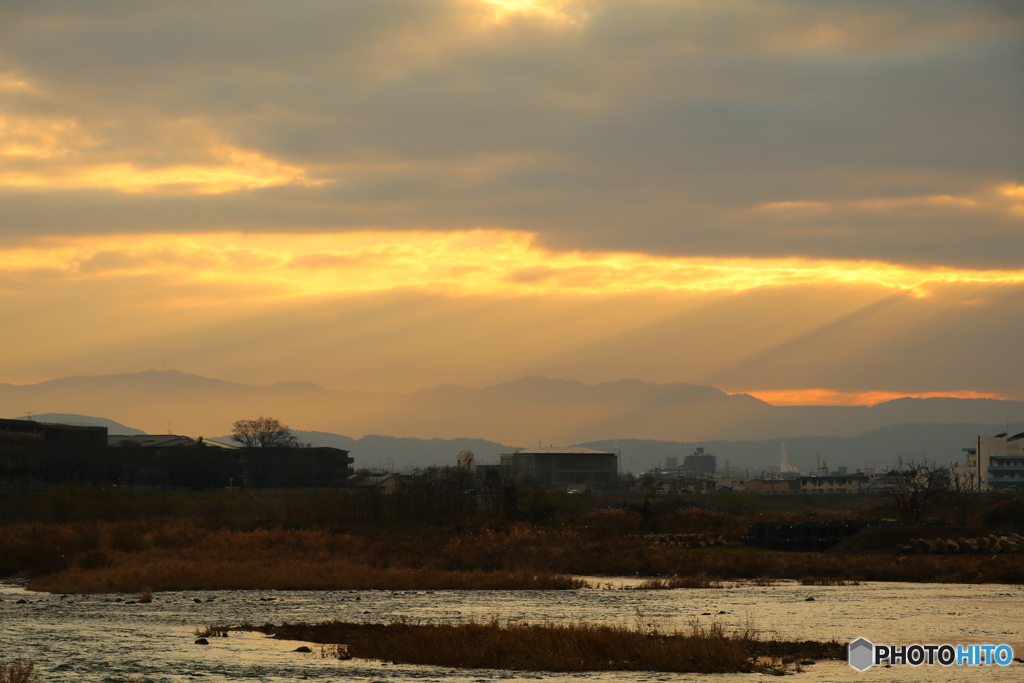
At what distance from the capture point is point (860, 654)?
24344mm

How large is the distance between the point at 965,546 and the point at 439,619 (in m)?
33.6

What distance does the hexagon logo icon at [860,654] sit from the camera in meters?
23.0

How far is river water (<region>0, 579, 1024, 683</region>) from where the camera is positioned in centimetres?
2252

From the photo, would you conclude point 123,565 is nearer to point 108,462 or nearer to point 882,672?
point 882,672

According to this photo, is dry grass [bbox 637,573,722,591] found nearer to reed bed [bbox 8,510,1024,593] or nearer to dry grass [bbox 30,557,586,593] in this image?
reed bed [bbox 8,510,1024,593]

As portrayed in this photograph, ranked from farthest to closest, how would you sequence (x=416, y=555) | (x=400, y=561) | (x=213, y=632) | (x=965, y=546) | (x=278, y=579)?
(x=416, y=555) → (x=400, y=561) → (x=965, y=546) → (x=278, y=579) → (x=213, y=632)

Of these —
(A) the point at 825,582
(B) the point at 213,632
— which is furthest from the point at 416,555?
(B) the point at 213,632

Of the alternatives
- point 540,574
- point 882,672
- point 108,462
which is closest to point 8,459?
point 108,462

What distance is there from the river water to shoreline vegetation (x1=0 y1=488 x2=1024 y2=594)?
2.76m

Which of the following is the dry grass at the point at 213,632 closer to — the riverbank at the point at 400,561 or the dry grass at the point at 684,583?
the riverbank at the point at 400,561

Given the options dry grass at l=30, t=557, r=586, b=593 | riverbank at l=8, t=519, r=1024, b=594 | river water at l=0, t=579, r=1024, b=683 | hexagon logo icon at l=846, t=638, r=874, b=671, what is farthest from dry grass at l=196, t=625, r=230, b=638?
hexagon logo icon at l=846, t=638, r=874, b=671

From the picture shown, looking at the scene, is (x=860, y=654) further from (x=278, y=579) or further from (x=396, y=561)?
(x=396, y=561)

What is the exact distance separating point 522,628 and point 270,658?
20.3 feet

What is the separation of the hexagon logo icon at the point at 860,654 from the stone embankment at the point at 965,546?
32201 mm
